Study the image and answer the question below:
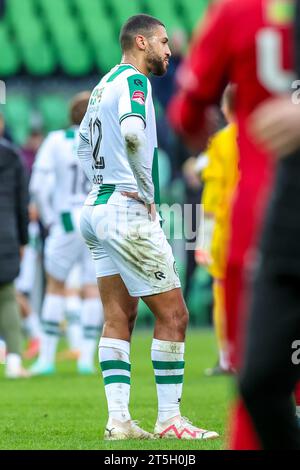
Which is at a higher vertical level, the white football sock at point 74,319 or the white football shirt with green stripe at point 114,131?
the white football shirt with green stripe at point 114,131

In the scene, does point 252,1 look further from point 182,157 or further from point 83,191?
point 182,157

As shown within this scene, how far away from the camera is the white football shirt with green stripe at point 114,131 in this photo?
6.45 meters

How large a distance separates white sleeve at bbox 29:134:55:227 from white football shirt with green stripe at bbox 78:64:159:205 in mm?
4990

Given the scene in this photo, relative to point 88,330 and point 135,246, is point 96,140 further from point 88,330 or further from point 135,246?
point 88,330

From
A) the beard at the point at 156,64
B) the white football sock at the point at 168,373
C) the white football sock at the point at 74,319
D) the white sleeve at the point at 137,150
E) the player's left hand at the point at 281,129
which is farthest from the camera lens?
the white football sock at the point at 74,319

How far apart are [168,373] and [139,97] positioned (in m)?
1.54

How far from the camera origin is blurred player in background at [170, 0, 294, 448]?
12.8 ft

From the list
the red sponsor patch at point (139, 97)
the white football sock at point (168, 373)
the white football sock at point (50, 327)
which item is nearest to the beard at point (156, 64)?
the red sponsor patch at point (139, 97)

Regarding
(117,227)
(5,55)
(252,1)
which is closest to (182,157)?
(5,55)

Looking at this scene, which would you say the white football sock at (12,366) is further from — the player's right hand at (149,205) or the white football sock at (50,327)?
the player's right hand at (149,205)

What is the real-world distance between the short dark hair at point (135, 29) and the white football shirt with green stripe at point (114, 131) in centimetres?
19

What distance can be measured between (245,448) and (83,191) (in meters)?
7.75

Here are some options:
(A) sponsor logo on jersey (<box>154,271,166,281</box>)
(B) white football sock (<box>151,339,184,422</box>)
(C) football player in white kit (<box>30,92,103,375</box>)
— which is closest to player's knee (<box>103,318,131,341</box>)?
(B) white football sock (<box>151,339,184,422</box>)

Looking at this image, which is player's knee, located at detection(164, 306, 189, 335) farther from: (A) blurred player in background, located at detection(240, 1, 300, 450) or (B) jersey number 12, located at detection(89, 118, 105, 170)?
(A) blurred player in background, located at detection(240, 1, 300, 450)
